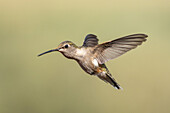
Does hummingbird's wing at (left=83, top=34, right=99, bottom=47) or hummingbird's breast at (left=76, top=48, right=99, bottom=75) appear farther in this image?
hummingbird's wing at (left=83, top=34, right=99, bottom=47)

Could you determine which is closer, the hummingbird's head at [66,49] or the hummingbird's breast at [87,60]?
the hummingbird's head at [66,49]

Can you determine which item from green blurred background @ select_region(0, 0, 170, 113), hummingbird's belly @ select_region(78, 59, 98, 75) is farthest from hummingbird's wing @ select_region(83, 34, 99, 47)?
green blurred background @ select_region(0, 0, 170, 113)

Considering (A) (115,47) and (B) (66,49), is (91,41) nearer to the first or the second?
(A) (115,47)

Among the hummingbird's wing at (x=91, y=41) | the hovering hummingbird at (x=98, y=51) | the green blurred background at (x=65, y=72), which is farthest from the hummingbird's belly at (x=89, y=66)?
the green blurred background at (x=65, y=72)

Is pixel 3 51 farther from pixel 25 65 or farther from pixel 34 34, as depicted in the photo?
pixel 34 34

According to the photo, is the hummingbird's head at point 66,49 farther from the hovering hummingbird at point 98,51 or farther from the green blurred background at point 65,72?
the green blurred background at point 65,72

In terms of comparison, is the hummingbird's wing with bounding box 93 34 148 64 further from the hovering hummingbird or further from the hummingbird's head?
the hummingbird's head

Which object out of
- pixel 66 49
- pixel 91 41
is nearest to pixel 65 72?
pixel 91 41
